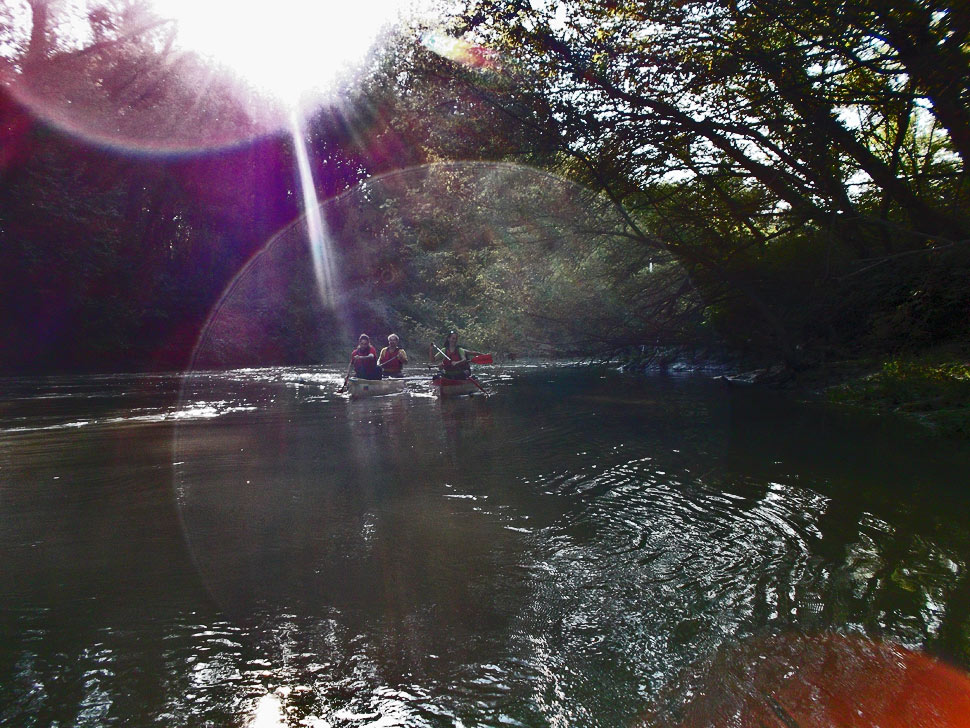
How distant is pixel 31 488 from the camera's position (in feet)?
23.4

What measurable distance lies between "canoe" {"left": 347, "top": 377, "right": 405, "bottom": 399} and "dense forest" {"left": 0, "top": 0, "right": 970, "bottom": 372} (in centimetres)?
405

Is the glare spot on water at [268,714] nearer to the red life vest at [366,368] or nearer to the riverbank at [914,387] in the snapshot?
the riverbank at [914,387]

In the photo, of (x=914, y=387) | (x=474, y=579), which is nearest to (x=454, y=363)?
(x=914, y=387)

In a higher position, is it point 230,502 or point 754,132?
point 754,132

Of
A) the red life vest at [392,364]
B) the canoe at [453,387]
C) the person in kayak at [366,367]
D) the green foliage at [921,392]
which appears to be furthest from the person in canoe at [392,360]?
the green foliage at [921,392]

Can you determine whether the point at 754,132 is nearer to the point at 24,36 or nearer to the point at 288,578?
the point at 288,578

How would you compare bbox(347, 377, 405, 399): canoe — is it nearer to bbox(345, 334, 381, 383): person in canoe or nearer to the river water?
bbox(345, 334, 381, 383): person in canoe

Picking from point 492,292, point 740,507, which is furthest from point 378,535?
point 492,292

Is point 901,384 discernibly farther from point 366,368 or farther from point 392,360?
point 392,360

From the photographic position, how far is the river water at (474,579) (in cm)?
321

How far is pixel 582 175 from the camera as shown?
1338 centimetres

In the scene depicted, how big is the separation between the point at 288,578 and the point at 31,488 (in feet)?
13.4

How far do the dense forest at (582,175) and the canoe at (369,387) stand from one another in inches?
159

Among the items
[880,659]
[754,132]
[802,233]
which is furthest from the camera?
[802,233]
